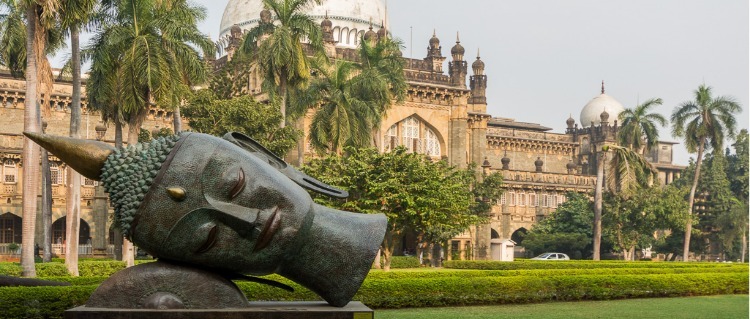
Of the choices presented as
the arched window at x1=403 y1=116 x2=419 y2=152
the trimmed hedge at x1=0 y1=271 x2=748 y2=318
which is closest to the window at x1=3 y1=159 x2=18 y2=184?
the arched window at x1=403 y1=116 x2=419 y2=152

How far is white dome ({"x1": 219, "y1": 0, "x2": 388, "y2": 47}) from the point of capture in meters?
53.4

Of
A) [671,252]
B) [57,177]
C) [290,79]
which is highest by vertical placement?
[290,79]

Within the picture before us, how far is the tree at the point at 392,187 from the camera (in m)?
33.2

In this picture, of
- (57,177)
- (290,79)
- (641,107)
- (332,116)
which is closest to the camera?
(290,79)

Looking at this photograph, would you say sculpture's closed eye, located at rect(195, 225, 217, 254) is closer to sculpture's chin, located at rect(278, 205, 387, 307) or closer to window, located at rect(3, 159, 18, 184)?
sculpture's chin, located at rect(278, 205, 387, 307)

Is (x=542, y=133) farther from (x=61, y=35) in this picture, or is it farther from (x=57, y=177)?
(x=61, y=35)

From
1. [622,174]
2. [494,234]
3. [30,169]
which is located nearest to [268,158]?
[30,169]

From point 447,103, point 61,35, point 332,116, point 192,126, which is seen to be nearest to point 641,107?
point 447,103

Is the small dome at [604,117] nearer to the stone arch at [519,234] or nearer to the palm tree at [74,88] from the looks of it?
the stone arch at [519,234]

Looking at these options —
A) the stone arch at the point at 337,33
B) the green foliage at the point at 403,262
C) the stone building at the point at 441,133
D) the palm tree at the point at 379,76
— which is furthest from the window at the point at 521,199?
the palm tree at the point at 379,76

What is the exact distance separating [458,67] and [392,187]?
1894 centimetres

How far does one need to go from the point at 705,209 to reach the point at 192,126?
3472 centimetres

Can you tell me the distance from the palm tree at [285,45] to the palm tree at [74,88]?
287 inches

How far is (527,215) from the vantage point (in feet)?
190
